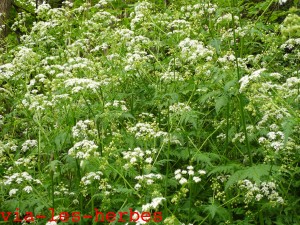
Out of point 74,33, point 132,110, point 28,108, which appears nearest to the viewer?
point 28,108

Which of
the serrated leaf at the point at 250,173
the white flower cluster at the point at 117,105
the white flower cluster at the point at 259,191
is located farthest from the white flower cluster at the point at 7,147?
the white flower cluster at the point at 259,191

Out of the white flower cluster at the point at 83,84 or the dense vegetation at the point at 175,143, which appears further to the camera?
the white flower cluster at the point at 83,84

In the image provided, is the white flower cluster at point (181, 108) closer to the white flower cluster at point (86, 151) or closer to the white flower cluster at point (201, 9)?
the white flower cluster at point (86, 151)

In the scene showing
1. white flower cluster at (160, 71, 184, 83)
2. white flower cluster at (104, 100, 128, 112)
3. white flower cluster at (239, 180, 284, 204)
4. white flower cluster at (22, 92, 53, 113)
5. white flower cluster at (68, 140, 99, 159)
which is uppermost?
white flower cluster at (160, 71, 184, 83)

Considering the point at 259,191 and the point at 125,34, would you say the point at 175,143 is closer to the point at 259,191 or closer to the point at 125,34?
the point at 259,191

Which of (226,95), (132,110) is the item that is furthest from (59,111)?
(226,95)

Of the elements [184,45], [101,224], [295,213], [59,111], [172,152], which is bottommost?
[101,224]

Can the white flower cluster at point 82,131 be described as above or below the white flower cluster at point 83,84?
below

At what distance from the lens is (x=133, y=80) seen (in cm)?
668

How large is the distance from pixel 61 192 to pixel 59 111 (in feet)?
4.23

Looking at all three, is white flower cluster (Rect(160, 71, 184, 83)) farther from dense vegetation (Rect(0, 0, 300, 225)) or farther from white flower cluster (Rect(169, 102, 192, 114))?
white flower cluster (Rect(169, 102, 192, 114))

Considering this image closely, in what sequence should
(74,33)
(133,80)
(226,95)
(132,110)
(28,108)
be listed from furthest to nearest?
(74,33) → (133,80) → (132,110) → (28,108) → (226,95)

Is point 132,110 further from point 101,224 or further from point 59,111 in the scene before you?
point 101,224

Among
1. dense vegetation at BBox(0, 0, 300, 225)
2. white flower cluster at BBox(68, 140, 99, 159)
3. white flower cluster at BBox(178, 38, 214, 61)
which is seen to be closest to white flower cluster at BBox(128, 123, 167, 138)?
dense vegetation at BBox(0, 0, 300, 225)
